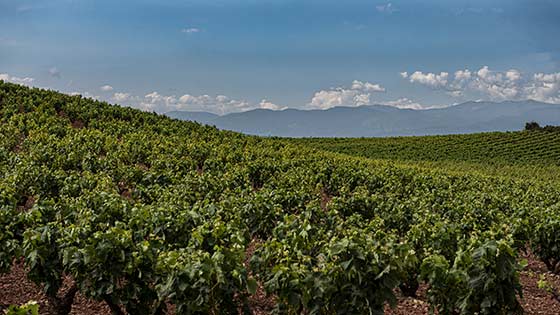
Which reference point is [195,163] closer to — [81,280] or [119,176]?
[119,176]

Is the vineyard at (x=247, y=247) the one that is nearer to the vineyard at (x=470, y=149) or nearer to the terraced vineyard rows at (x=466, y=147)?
the vineyard at (x=470, y=149)

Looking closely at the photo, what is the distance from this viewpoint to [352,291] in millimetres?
6996

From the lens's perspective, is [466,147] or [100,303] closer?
[100,303]

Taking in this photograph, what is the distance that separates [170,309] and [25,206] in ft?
30.7

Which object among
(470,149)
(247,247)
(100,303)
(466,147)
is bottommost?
(100,303)

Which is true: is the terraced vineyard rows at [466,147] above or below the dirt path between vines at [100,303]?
above

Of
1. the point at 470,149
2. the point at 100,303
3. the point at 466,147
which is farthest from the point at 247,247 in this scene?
the point at 466,147

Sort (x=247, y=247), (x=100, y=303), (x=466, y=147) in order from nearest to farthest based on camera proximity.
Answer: (x=100, y=303) < (x=247, y=247) < (x=466, y=147)

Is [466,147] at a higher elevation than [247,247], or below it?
higher

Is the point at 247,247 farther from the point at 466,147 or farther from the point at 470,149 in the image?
the point at 466,147

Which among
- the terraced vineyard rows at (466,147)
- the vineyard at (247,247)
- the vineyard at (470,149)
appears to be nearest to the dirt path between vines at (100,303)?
the vineyard at (247,247)

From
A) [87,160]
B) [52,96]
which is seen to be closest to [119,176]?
[87,160]

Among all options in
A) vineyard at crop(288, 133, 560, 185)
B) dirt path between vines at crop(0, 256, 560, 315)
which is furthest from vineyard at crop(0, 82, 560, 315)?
vineyard at crop(288, 133, 560, 185)

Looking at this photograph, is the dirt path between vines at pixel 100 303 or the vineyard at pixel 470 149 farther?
the vineyard at pixel 470 149
